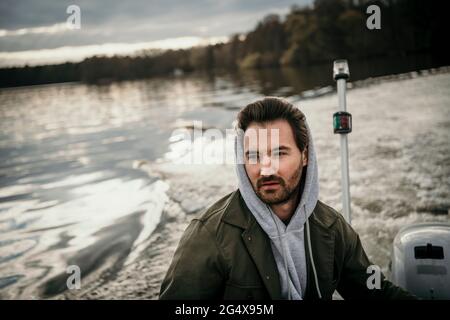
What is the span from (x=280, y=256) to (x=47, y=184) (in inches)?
301

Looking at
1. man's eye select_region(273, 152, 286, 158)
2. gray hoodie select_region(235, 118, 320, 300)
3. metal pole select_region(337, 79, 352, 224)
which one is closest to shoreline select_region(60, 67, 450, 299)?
metal pole select_region(337, 79, 352, 224)

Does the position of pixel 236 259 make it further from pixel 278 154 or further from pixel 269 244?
pixel 278 154

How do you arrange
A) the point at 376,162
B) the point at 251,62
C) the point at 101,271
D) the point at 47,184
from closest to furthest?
the point at 101,271 < the point at 376,162 < the point at 47,184 < the point at 251,62

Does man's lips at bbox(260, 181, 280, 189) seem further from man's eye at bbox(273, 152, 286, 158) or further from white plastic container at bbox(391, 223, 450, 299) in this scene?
white plastic container at bbox(391, 223, 450, 299)

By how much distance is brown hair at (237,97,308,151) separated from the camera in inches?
74.6

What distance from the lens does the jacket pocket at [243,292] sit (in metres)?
1.75

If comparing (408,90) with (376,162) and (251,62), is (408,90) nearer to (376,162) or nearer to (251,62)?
(376,162)

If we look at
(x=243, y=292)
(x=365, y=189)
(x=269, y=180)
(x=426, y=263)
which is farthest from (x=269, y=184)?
(x=365, y=189)

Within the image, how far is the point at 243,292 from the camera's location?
5.76 feet
